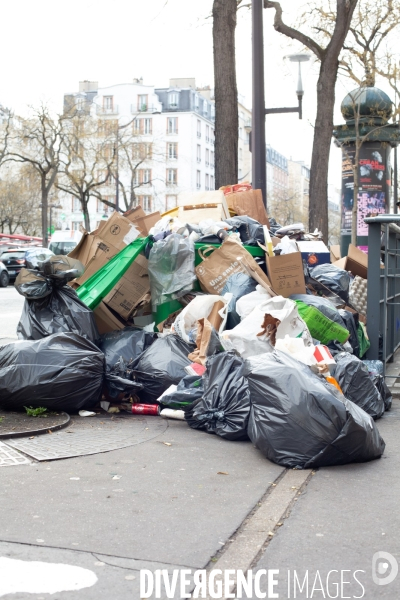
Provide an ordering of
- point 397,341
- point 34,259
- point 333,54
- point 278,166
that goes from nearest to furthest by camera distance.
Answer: point 34,259
point 397,341
point 333,54
point 278,166

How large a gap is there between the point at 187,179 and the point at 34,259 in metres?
80.4

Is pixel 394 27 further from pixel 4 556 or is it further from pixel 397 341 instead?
pixel 4 556

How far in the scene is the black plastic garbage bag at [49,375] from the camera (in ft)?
18.6

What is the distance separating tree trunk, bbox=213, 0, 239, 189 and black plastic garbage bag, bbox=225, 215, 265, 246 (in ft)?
12.2

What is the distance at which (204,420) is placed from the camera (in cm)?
538

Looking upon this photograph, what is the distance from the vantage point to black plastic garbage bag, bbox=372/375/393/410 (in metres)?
6.20

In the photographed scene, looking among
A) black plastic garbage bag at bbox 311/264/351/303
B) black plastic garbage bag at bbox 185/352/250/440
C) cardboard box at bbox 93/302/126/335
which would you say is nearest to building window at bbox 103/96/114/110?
black plastic garbage bag at bbox 311/264/351/303

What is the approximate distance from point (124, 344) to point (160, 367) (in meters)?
0.62

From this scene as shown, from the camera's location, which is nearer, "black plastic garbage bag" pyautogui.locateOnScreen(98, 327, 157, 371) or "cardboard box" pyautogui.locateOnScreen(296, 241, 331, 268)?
"black plastic garbage bag" pyautogui.locateOnScreen(98, 327, 157, 371)

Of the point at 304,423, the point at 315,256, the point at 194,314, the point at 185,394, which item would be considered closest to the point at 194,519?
the point at 304,423

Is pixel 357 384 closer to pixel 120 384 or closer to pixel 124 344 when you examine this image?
pixel 120 384

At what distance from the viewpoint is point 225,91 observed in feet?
37.4

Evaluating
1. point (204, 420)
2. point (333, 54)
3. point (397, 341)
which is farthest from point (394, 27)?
point (204, 420)

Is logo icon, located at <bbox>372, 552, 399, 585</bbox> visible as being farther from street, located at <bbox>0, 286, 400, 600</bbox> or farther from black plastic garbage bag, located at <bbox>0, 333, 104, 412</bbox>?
black plastic garbage bag, located at <bbox>0, 333, 104, 412</bbox>
